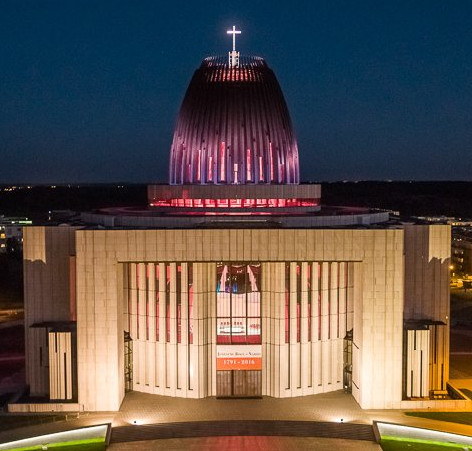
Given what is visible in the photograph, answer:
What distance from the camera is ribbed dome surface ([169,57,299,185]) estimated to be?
1911 inches

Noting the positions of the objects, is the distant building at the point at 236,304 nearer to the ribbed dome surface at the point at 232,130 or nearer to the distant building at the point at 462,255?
the ribbed dome surface at the point at 232,130

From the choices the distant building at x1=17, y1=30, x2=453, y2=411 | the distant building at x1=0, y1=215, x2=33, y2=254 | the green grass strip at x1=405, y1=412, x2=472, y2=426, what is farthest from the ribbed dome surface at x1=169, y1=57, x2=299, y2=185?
the distant building at x1=0, y1=215, x2=33, y2=254

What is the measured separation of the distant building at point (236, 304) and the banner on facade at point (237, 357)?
0.20 feet

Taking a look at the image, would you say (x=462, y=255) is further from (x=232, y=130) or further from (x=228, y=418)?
(x=228, y=418)

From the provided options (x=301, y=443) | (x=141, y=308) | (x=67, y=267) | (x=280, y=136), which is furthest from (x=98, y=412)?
(x=280, y=136)

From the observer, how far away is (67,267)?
43.2 meters

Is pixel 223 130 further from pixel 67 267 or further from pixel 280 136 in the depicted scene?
pixel 67 267

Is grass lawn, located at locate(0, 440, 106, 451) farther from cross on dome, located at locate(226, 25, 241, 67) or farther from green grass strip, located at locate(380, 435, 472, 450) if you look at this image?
cross on dome, located at locate(226, 25, 241, 67)

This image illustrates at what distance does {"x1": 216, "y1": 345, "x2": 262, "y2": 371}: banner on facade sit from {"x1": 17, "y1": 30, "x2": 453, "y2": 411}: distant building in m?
0.06

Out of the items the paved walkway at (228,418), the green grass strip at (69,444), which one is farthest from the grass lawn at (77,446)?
the paved walkway at (228,418)

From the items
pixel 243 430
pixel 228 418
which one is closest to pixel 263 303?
pixel 228 418

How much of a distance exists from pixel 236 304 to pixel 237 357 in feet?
10.9

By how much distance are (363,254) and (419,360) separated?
739cm

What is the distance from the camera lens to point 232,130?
4862 cm
